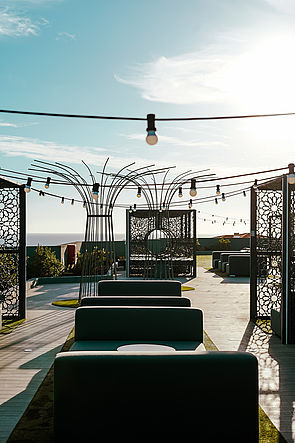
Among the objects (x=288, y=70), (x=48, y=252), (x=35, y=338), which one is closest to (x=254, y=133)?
(x=288, y=70)

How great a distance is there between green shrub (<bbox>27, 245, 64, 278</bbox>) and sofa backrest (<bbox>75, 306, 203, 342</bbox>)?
786 centimetres

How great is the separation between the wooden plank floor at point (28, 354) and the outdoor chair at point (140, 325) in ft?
2.26

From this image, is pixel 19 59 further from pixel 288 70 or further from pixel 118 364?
pixel 118 364

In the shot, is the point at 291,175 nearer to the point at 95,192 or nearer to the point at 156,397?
the point at 95,192

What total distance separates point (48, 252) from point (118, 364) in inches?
390

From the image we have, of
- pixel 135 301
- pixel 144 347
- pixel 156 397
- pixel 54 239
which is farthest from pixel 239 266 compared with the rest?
pixel 54 239

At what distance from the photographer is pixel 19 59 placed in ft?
19.5

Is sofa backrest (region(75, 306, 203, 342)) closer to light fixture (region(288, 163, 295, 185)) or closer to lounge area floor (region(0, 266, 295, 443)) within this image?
lounge area floor (region(0, 266, 295, 443))

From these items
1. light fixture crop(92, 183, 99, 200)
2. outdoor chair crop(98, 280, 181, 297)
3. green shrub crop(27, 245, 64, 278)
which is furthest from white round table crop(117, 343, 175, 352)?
green shrub crop(27, 245, 64, 278)

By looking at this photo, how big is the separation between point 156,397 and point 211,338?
3436mm

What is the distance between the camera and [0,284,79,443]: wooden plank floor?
11.8ft

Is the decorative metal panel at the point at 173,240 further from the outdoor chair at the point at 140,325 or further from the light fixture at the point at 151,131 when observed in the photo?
the light fixture at the point at 151,131

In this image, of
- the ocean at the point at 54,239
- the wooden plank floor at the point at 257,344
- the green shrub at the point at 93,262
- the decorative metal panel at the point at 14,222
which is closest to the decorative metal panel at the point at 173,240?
the green shrub at the point at 93,262

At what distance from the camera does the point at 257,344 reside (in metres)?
5.59
